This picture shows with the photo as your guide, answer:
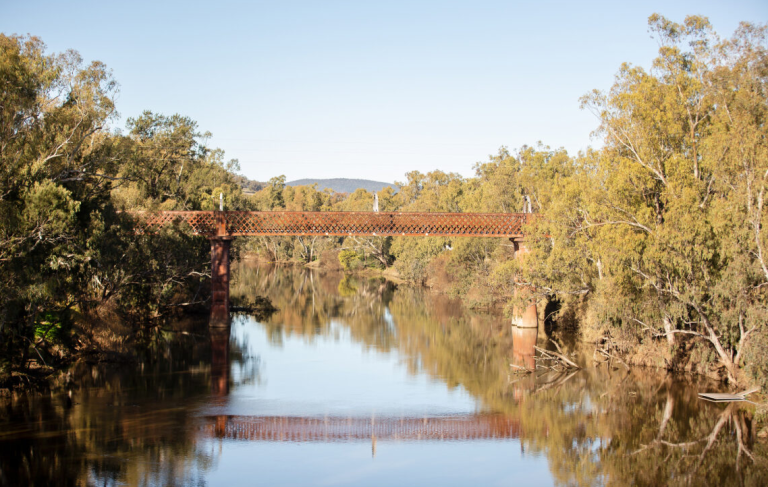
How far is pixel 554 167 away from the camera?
50750mm

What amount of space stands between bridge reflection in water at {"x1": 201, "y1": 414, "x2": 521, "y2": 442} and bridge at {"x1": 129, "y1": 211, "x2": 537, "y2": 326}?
17339 mm

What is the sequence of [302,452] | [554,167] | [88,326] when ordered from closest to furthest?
[302,452] < [88,326] < [554,167]

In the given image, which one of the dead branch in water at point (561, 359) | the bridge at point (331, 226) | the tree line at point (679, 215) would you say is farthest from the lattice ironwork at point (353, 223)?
the dead branch in water at point (561, 359)

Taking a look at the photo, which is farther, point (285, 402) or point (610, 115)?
point (610, 115)

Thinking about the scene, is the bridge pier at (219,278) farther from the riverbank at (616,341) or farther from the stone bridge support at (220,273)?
the riverbank at (616,341)

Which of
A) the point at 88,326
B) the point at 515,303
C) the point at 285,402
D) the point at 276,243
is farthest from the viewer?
the point at 276,243

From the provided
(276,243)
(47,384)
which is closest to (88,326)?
(47,384)

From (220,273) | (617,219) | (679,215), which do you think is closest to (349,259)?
(220,273)

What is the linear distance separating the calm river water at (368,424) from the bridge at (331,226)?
558 cm

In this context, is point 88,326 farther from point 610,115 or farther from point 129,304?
point 610,115

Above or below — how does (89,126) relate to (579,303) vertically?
above

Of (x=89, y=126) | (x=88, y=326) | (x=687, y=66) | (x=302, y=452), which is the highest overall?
(x=687, y=66)

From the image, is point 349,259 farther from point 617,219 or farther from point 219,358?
point 617,219

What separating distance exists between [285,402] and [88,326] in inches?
405
